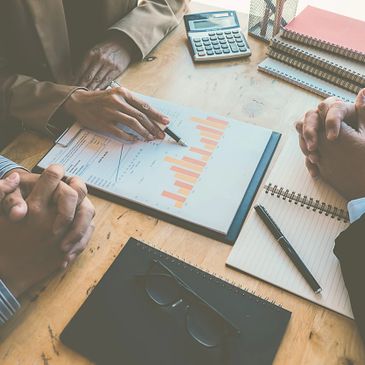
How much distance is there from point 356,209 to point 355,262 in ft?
0.37

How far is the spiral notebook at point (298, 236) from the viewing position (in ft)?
2.44

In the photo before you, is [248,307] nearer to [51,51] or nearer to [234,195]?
[234,195]

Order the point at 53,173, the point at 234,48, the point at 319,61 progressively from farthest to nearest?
the point at 234,48 < the point at 319,61 < the point at 53,173

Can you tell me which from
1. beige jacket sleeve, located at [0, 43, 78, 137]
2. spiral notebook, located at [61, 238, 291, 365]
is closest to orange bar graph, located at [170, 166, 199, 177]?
spiral notebook, located at [61, 238, 291, 365]

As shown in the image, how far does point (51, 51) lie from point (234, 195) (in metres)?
0.67

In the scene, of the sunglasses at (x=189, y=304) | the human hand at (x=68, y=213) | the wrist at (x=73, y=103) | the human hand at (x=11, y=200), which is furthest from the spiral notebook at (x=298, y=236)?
the wrist at (x=73, y=103)

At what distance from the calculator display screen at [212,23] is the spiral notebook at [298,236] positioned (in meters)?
0.56

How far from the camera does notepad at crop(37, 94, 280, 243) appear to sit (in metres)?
0.85

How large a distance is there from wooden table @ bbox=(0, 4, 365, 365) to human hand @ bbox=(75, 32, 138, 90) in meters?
0.04

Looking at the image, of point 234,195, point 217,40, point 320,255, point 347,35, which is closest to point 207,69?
point 217,40

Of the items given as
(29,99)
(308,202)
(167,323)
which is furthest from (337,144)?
(29,99)

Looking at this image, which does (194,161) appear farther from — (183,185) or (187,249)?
(187,249)

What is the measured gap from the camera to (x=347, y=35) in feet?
3.73

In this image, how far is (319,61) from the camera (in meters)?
1.11
